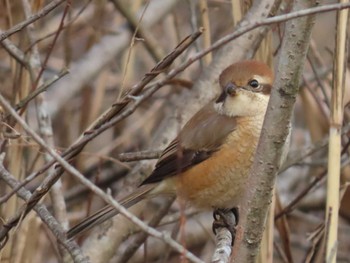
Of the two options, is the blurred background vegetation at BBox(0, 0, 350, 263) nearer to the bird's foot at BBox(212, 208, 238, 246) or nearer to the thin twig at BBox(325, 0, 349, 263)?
the bird's foot at BBox(212, 208, 238, 246)

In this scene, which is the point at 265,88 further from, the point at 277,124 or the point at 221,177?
the point at 277,124

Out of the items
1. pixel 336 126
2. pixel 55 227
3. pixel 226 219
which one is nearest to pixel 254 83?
pixel 226 219

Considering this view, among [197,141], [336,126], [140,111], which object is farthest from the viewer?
[140,111]

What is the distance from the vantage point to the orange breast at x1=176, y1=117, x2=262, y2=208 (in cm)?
322

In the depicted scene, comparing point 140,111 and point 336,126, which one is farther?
point 140,111

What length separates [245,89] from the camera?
327 cm

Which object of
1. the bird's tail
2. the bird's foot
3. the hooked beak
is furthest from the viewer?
the hooked beak

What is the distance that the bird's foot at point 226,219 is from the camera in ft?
10.2

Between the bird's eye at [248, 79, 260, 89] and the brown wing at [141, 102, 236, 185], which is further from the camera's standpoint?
the brown wing at [141, 102, 236, 185]

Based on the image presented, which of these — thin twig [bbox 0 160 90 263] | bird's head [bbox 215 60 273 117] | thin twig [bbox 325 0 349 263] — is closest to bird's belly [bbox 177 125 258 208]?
bird's head [bbox 215 60 273 117]

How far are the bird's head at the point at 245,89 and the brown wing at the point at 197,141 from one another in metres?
0.05

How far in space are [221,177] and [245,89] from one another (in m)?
0.35

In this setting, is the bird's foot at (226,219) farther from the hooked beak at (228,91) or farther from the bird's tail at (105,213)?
the hooked beak at (228,91)

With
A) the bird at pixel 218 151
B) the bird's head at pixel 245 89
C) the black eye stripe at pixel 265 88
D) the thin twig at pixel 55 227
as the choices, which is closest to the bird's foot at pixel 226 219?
the bird at pixel 218 151
